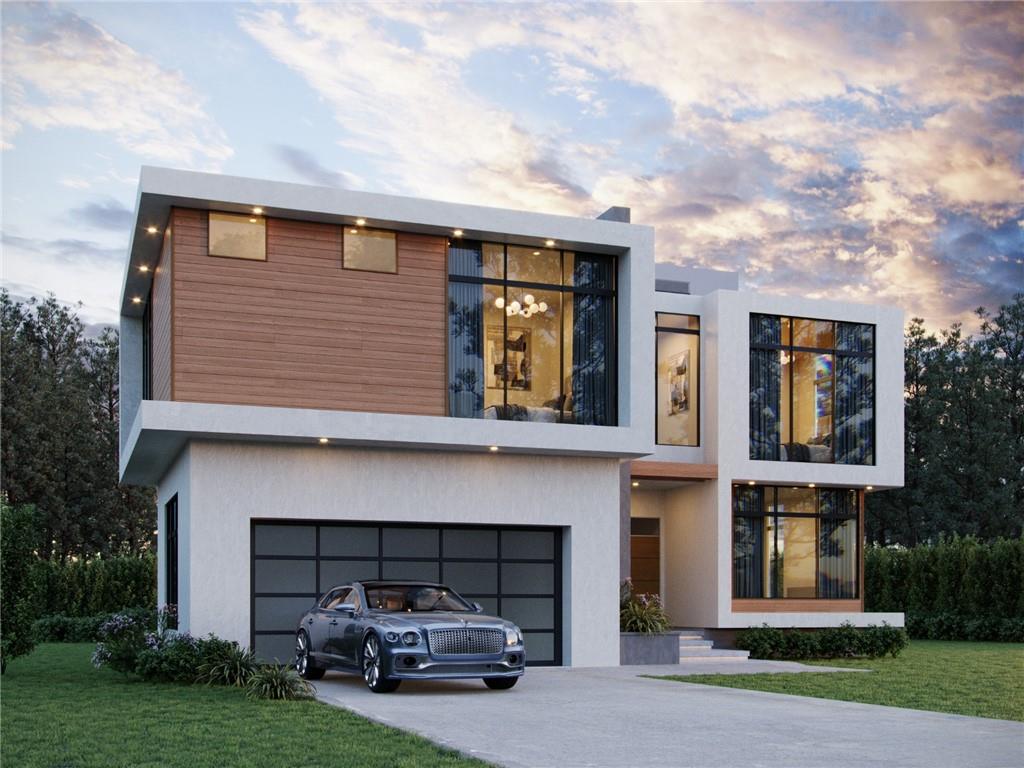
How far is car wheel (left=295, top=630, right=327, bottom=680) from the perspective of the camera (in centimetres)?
1808

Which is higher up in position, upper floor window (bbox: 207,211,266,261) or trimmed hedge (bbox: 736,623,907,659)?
upper floor window (bbox: 207,211,266,261)

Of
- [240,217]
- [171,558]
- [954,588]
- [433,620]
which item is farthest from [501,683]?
[954,588]

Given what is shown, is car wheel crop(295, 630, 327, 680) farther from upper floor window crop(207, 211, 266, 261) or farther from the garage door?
upper floor window crop(207, 211, 266, 261)

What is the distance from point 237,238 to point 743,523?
1265cm

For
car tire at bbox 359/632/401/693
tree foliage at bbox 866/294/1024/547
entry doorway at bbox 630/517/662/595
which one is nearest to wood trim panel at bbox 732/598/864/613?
entry doorway at bbox 630/517/662/595

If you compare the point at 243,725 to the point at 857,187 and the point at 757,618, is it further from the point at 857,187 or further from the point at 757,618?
the point at 857,187

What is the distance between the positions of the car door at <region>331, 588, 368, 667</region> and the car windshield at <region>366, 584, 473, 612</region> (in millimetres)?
214

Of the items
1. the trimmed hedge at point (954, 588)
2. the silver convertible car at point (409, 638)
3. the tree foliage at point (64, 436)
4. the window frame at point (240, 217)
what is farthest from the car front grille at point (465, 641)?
the tree foliage at point (64, 436)

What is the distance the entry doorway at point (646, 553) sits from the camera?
28.2m

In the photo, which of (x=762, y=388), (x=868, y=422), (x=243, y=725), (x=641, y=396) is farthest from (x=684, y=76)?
(x=243, y=725)

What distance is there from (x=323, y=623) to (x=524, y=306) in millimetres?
6614

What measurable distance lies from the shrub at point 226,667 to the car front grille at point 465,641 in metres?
2.82

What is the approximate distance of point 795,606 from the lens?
26.5m

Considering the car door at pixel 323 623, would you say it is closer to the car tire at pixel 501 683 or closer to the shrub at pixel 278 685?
the shrub at pixel 278 685
